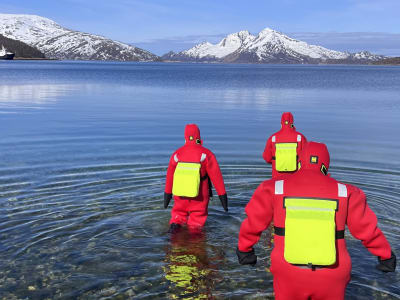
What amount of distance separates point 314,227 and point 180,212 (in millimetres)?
5127

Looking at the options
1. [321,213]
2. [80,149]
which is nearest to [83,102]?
[80,149]

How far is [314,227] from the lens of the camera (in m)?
5.33

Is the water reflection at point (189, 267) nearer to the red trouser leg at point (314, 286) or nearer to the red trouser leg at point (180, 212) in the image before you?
the red trouser leg at point (180, 212)

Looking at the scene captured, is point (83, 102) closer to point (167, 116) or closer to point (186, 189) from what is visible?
point (167, 116)

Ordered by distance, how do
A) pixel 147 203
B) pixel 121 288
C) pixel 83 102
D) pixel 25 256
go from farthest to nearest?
pixel 83 102 < pixel 147 203 < pixel 25 256 < pixel 121 288

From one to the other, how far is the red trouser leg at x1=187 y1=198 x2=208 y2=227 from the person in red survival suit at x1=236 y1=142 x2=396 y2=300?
4418 mm

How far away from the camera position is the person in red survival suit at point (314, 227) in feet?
17.5

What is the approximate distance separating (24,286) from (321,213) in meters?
5.39

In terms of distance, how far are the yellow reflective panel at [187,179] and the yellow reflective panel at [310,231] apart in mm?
4074

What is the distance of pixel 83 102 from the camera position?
44312 mm

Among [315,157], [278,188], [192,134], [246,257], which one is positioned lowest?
[246,257]

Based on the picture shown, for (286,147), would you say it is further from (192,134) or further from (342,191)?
(342,191)

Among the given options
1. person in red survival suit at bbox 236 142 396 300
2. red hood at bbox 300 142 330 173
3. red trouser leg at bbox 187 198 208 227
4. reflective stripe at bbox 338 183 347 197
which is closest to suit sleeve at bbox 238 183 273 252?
person in red survival suit at bbox 236 142 396 300

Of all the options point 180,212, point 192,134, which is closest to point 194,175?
point 192,134
